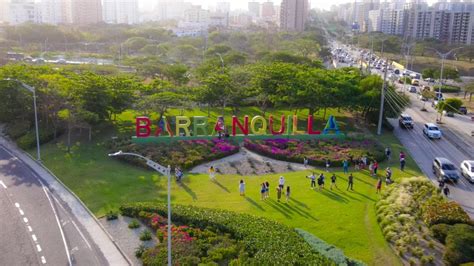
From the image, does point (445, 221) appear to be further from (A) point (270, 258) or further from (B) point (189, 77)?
(B) point (189, 77)

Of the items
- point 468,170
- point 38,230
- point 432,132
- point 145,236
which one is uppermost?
point 432,132

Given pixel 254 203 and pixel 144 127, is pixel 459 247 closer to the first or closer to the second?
pixel 254 203

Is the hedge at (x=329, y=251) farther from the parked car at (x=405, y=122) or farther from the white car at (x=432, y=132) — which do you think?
the parked car at (x=405, y=122)

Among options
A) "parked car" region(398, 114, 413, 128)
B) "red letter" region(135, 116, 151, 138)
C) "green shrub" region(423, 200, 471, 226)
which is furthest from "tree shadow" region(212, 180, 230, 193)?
"parked car" region(398, 114, 413, 128)

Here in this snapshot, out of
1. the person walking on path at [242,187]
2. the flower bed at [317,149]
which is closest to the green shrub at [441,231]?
the person walking on path at [242,187]

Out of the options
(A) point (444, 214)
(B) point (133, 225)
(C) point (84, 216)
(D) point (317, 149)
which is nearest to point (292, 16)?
(D) point (317, 149)

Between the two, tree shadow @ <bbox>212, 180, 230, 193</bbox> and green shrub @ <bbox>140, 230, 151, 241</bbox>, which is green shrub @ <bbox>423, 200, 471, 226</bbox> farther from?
green shrub @ <bbox>140, 230, 151, 241</bbox>
